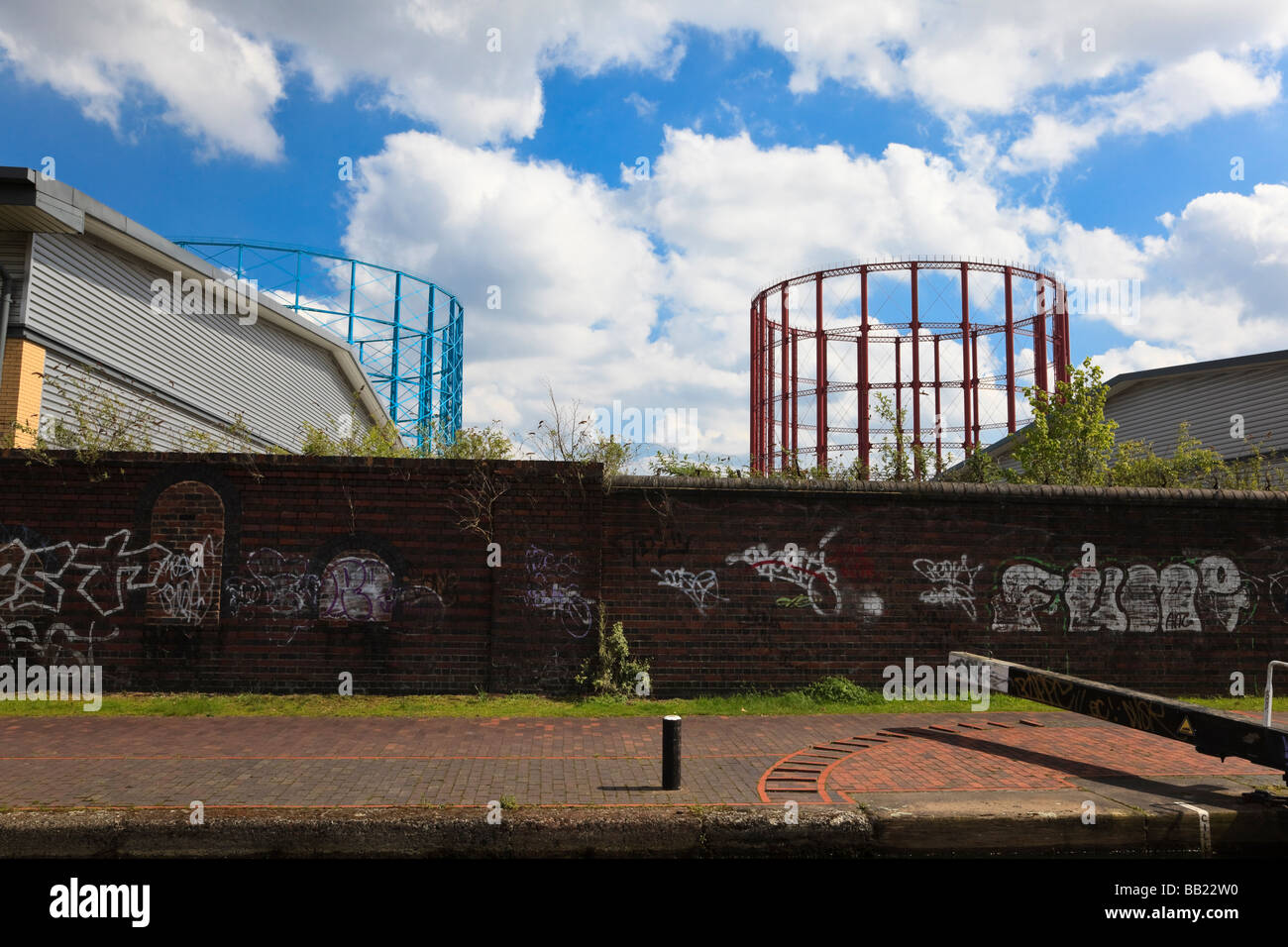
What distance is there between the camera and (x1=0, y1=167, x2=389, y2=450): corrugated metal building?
11844mm

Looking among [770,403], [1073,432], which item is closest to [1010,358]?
[770,403]

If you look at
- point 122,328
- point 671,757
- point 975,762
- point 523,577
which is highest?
point 122,328

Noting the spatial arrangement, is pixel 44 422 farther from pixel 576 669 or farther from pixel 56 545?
pixel 576 669

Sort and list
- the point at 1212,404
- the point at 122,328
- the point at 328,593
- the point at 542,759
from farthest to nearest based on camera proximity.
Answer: the point at 1212,404, the point at 122,328, the point at 328,593, the point at 542,759

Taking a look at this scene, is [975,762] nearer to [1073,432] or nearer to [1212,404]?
[1073,432]

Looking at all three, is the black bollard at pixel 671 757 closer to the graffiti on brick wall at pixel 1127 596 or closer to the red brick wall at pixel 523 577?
the red brick wall at pixel 523 577

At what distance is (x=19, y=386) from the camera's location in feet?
38.6

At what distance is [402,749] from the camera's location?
7297 millimetres

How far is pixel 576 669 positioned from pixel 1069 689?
500 cm

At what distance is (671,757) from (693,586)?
3672 mm

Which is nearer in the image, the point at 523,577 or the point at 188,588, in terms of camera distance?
the point at 188,588
